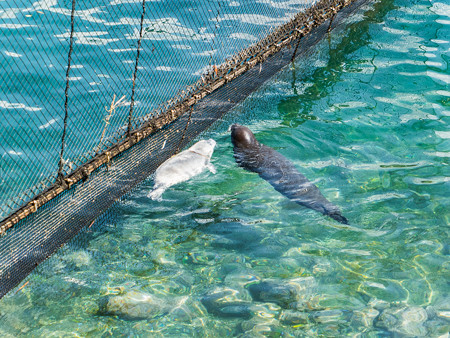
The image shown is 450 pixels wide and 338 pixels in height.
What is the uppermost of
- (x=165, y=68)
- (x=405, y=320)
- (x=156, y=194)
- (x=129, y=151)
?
(x=165, y=68)

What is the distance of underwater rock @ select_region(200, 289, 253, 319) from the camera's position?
5.12 metres

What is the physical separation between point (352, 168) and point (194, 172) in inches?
89.2

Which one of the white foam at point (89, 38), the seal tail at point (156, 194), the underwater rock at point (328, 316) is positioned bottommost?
the underwater rock at point (328, 316)

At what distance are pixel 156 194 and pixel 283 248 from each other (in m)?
1.78

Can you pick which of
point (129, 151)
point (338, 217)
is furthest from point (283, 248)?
point (129, 151)

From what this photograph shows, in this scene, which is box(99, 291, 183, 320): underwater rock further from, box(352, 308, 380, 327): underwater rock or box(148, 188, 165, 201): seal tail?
box(352, 308, 380, 327): underwater rock

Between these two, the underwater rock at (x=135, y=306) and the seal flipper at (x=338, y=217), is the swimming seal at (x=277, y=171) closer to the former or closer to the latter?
the seal flipper at (x=338, y=217)

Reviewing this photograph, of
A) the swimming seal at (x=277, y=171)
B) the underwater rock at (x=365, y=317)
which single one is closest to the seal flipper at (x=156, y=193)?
the swimming seal at (x=277, y=171)

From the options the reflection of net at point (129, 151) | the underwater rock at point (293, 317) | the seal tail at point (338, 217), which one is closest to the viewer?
the underwater rock at point (293, 317)

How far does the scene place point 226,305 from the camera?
5.21 meters

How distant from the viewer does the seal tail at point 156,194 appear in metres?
6.57

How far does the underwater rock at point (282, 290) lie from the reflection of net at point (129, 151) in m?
2.18

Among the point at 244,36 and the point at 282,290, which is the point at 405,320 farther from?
the point at 244,36

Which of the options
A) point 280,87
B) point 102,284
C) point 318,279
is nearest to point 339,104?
point 280,87
